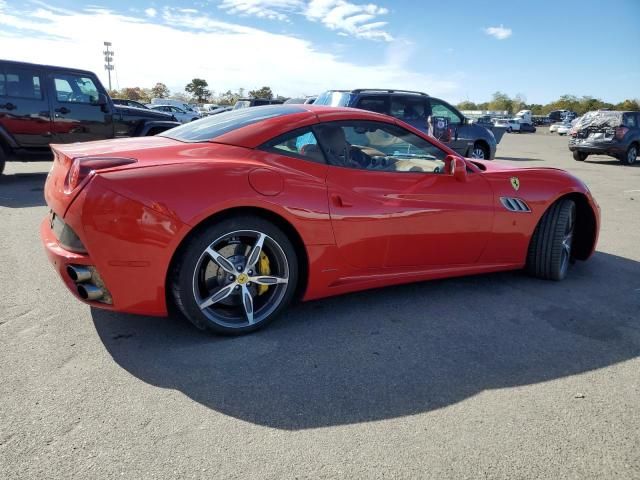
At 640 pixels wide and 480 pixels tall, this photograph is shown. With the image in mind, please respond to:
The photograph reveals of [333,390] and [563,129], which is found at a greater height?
[333,390]

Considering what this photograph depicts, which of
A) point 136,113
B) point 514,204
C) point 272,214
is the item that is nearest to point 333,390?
point 272,214

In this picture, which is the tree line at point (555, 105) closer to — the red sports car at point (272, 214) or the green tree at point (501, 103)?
the green tree at point (501, 103)

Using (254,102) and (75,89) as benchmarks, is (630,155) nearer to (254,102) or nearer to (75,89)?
(254,102)

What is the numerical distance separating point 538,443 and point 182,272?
1.97 m

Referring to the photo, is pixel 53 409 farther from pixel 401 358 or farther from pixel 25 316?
pixel 401 358

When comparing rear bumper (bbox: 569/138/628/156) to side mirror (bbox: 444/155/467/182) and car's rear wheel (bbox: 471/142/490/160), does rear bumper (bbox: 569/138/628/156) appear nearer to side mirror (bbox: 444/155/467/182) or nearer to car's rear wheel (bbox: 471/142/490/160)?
car's rear wheel (bbox: 471/142/490/160)

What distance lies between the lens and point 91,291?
2670mm

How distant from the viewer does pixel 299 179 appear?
3.06m

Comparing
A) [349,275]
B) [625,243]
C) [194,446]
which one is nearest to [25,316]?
[194,446]

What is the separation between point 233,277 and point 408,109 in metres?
8.23

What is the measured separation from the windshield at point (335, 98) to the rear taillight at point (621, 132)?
1091 cm

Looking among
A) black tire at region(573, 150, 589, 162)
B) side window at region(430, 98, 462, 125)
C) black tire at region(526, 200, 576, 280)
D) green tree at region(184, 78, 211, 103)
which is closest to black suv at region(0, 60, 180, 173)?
side window at region(430, 98, 462, 125)

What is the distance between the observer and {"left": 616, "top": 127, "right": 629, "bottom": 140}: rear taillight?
A: 15757 mm

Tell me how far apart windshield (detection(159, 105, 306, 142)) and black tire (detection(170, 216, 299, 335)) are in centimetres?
77
